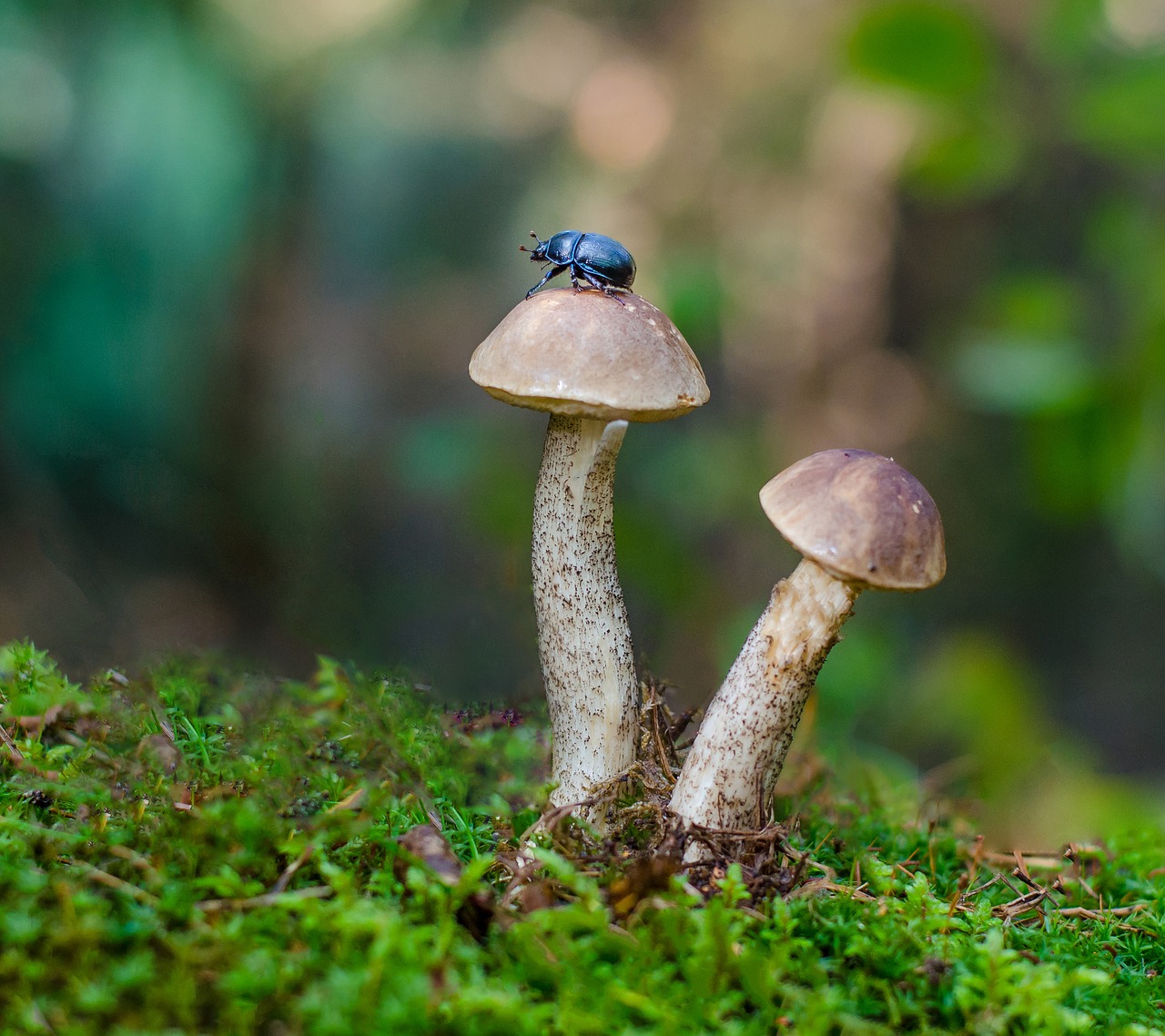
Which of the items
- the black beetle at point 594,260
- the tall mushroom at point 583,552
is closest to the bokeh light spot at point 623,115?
the black beetle at point 594,260

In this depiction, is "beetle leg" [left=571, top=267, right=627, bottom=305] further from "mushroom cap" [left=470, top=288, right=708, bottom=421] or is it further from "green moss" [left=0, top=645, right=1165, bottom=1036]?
"green moss" [left=0, top=645, right=1165, bottom=1036]

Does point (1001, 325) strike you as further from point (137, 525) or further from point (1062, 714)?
point (137, 525)

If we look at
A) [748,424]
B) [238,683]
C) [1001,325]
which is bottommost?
[238,683]

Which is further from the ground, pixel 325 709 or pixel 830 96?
pixel 830 96

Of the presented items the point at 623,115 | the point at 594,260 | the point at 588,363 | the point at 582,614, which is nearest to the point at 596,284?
the point at 594,260

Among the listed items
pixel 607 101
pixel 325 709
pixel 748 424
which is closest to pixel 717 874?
pixel 325 709

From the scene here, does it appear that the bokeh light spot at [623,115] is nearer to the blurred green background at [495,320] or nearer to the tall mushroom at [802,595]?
the blurred green background at [495,320]

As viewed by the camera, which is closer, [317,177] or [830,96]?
[830,96]
